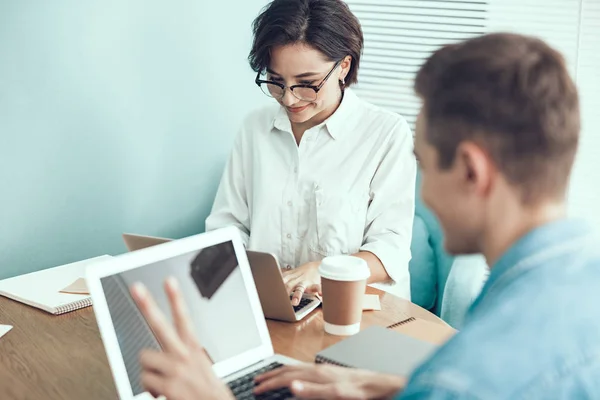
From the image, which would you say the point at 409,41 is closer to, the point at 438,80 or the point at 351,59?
the point at 351,59

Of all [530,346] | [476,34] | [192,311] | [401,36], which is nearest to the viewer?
[530,346]

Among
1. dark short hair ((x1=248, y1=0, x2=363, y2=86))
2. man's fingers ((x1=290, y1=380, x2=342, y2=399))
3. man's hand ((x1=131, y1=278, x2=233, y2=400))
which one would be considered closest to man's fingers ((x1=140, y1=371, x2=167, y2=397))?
man's hand ((x1=131, y1=278, x2=233, y2=400))

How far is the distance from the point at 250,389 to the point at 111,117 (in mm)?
1271

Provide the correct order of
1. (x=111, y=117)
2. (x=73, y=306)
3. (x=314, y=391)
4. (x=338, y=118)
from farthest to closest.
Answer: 1. (x=111, y=117)
2. (x=338, y=118)
3. (x=73, y=306)
4. (x=314, y=391)

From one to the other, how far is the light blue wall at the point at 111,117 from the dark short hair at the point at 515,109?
4.91 feet

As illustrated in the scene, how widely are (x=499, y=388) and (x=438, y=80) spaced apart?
38 centimetres

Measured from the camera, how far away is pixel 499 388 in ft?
2.60

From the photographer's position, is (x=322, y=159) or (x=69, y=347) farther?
(x=322, y=159)

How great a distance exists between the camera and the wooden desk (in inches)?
54.2

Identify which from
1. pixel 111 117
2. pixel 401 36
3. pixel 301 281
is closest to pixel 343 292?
pixel 301 281

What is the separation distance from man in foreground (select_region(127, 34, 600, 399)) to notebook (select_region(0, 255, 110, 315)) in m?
0.75

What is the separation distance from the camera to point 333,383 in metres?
1.17

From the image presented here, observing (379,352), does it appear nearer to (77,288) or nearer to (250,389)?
(250,389)

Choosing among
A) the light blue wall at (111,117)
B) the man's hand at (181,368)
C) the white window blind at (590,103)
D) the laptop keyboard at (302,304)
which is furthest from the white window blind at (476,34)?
the man's hand at (181,368)
